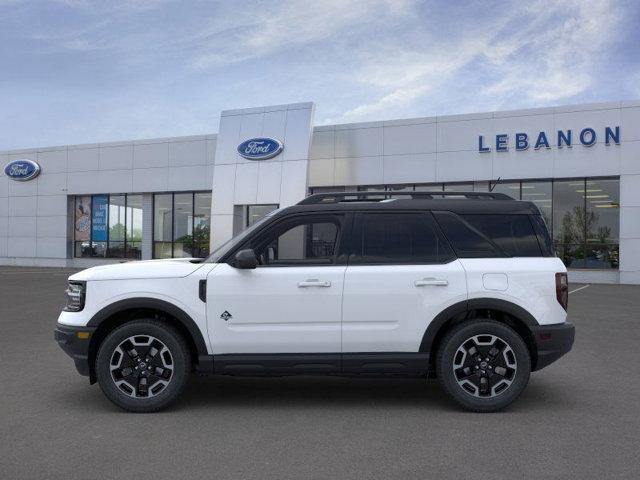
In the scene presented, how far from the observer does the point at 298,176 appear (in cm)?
2477

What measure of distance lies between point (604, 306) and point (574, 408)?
9889mm

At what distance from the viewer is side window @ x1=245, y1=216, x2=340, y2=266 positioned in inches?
211

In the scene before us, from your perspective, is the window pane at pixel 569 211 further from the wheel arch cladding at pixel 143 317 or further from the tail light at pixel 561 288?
the wheel arch cladding at pixel 143 317

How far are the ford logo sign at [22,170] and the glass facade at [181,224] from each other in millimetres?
7418

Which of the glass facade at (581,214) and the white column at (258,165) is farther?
the white column at (258,165)

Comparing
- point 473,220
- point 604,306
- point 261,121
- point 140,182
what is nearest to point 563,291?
point 473,220

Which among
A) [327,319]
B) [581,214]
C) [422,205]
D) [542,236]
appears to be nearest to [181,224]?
[581,214]

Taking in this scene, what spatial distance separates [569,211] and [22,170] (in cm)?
2693

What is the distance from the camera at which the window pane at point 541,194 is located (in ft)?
76.8

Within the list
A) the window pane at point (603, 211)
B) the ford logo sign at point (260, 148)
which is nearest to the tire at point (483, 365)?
the window pane at point (603, 211)

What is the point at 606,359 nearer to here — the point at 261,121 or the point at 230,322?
the point at 230,322

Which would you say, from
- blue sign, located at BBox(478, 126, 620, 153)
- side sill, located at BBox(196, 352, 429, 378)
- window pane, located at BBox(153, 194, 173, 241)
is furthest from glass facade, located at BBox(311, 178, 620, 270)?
side sill, located at BBox(196, 352, 429, 378)

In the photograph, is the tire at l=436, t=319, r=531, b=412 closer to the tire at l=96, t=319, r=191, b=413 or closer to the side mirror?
the side mirror

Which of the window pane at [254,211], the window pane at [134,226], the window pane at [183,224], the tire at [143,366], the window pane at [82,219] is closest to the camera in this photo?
the tire at [143,366]
